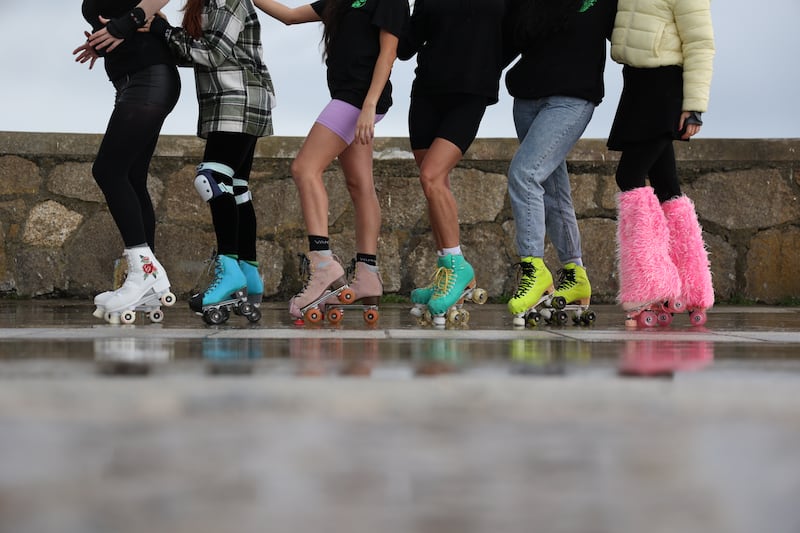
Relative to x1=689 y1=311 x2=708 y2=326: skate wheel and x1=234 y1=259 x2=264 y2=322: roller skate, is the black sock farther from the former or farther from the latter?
x1=689 y1=311 x2=708 y2=326: skate wheel

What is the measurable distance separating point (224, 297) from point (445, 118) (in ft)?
3.91

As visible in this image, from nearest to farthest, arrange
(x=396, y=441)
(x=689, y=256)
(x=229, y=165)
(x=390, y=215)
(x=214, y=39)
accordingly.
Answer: (x=396, y=441) < (x=214, y=39) < (x=229, y=165) < (x=689, y=256) < (x=390, y=215)

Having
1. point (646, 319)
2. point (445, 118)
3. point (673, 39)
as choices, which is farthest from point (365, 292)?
point (673, 39)

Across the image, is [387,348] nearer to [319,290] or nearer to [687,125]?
[319,290]

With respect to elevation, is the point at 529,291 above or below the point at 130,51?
below

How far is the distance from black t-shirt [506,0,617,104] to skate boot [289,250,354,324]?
3.64ft

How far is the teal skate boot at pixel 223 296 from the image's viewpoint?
4.26 metres

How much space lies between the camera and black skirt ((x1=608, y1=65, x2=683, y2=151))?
14.0 ft

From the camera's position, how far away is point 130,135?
13.9 feet

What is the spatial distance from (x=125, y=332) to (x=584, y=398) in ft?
6.98

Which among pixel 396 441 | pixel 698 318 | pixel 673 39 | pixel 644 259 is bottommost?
pixel 396 441

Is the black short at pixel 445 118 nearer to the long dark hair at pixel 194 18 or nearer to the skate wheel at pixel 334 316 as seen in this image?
the skate wheel at pixel 334 316

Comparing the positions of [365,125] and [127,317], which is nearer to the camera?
[365,125]

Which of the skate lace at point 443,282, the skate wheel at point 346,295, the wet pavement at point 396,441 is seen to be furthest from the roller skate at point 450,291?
the wet pavement at point 396,441
